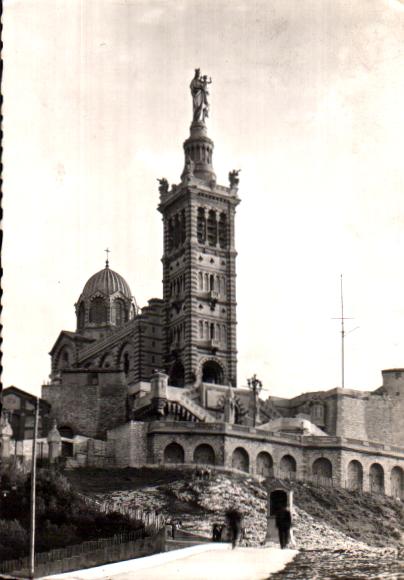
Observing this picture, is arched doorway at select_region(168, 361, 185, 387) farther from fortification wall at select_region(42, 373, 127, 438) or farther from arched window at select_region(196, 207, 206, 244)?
arched window at select_region(196, 207, 206, 244)

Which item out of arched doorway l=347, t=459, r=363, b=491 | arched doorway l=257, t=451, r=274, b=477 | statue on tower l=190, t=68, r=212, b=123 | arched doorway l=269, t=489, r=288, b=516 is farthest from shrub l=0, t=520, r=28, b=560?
statue on tower l=190, t=68, r=212, b=123

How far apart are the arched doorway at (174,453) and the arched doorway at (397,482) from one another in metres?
17.9

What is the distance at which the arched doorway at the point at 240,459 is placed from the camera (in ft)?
296

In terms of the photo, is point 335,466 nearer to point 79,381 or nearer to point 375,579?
point 79,381

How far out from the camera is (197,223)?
10962cm

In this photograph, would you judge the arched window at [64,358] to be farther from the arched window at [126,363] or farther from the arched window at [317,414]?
the arched window at [317,414]

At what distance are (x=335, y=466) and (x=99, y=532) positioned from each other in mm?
33097

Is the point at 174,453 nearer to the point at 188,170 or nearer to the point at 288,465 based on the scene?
the point at 288,465

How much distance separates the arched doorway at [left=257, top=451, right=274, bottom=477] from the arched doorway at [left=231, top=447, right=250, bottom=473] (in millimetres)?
1039

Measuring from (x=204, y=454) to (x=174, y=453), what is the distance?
7.28 ft

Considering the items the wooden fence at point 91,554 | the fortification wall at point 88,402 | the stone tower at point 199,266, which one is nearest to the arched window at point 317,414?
the stone tower at point 199,266

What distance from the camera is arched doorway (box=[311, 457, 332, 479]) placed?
92.8 meters

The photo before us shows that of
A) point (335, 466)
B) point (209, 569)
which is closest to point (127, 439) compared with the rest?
point (335, 466)

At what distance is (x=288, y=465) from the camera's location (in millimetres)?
92812
